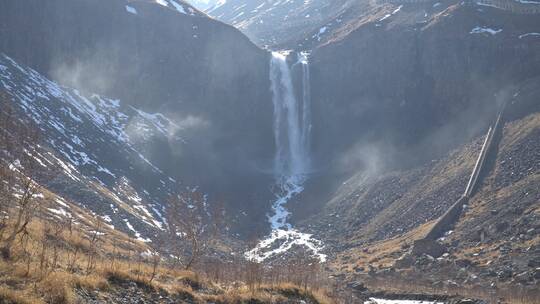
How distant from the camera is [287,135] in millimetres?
143000

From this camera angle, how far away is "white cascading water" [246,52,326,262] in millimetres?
120750

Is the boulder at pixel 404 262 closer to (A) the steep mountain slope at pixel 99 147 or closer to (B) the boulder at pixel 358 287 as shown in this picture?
(B) the boulder at pixel 358 287

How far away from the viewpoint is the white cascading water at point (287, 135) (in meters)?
121

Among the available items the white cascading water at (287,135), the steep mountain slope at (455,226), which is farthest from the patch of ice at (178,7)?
the steep mountain slope at (455,226)

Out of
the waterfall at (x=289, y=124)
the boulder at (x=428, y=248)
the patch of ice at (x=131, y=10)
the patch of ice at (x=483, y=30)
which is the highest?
the patch of ice at (x=131, y=10)

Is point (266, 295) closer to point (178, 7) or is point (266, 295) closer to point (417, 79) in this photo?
point (417, 79)

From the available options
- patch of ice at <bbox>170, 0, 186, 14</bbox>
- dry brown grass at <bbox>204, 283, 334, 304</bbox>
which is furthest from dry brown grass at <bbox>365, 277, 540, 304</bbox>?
patch of ice at <bbox>170, 0, 186, 14</bbox>

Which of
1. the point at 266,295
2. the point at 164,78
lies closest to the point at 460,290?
the point at 266,295

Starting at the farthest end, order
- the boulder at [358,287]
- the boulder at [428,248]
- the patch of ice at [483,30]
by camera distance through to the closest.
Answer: the patch of ice at [483,30], the boulder at [428,248], the boulder at [358,287]

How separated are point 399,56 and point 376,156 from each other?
115 ft

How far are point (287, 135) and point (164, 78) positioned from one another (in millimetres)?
37580

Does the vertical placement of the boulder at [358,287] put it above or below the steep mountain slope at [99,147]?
below

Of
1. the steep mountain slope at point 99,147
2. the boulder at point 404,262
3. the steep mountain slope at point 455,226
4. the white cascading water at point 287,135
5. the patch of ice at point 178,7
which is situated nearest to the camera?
the steep mountain slope at point 455,226

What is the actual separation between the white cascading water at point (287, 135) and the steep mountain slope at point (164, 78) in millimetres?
2990
